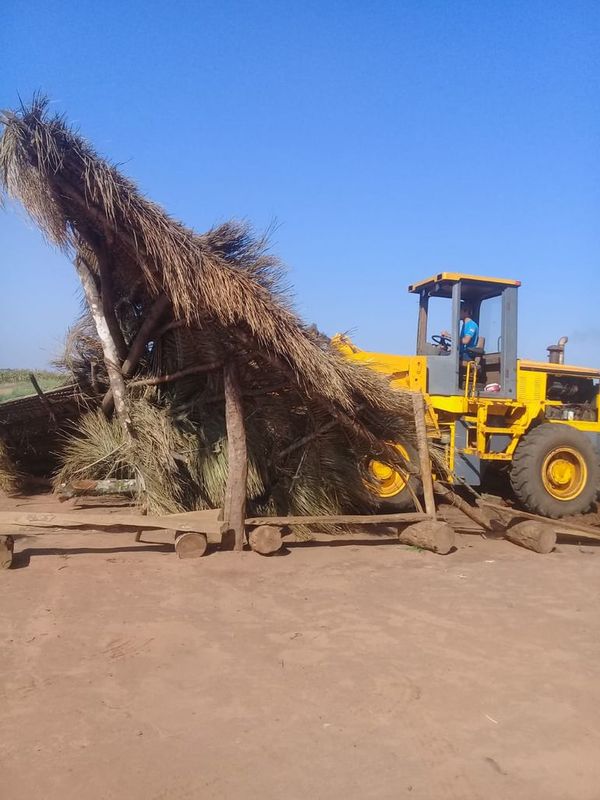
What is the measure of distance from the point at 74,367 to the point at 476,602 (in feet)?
17.1

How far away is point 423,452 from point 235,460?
6.83 feet

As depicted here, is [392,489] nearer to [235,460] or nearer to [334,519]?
[334,519]

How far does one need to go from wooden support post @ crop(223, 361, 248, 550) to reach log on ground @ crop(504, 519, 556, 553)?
320 centimetres

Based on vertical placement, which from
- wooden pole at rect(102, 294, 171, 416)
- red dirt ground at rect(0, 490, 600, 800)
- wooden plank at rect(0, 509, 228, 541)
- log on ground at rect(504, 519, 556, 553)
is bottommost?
red dirt ground at rect(0, 490, 600, 800)

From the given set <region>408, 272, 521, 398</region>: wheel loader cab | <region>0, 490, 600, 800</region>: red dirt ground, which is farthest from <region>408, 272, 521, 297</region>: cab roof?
<region>0, 490, 600, 800</region>: red dirt ground

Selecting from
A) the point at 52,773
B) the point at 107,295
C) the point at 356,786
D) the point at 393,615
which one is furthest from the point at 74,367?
the point at 356,786

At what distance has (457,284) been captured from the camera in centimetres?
910

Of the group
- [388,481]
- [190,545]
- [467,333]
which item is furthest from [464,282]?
[190,545]

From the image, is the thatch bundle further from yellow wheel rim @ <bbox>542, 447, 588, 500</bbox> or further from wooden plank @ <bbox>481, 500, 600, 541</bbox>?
yellow wheel rim @ <bbox>542, 447, 588, 500</bbox>

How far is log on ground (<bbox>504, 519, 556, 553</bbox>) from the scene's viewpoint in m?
6.92

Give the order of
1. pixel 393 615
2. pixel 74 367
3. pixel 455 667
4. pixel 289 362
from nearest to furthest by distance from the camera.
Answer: pixel 455 667 < pixel 393 615 < pixel 289 362 < pixel 74 367

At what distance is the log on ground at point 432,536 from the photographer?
657 cm

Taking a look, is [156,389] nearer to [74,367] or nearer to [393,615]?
[74,367]

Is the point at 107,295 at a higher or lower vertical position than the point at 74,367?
higher
